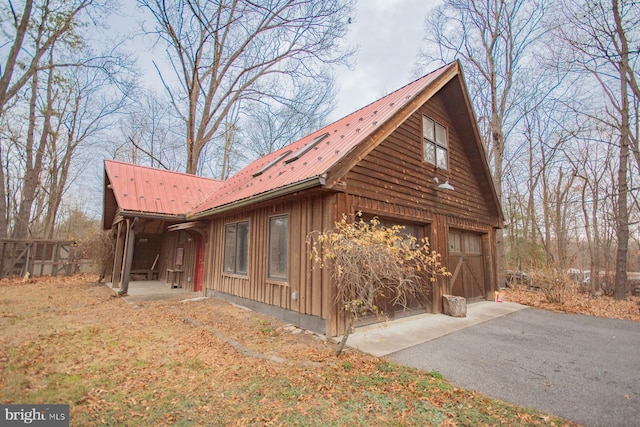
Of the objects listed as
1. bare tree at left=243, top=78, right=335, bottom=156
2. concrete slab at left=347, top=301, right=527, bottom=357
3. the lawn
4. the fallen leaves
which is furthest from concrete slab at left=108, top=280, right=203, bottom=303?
bare tree at left=243, top=78, right=335, bottom=156

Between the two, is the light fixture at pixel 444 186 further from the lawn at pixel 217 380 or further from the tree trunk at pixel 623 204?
the tree trunk at pixel 623 204

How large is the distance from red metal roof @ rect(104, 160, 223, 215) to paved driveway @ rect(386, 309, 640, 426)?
29.5 ft

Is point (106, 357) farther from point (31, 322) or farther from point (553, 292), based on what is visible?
point (553, 292)

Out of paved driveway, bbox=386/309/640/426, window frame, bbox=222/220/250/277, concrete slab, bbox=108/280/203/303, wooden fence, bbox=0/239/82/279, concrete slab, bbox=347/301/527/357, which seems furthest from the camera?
wooden fence, bbox=0/239/82/279

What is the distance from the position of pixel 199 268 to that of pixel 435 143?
27.9 feet

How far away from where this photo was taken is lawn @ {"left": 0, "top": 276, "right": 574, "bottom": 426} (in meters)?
2.79

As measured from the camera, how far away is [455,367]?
3.97m

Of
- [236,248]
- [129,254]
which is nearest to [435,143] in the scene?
[236,248]

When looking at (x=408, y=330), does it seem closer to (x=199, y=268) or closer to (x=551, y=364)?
(x=551, y=364)

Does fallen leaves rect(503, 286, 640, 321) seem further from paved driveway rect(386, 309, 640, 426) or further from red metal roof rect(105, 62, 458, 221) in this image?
red metal roof rect(105, 62, 458, 221)

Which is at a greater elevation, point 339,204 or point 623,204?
point 623,204

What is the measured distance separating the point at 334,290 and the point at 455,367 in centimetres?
202

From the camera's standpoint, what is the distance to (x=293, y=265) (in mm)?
5910

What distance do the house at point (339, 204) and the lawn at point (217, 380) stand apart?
4.09 ft
